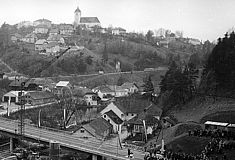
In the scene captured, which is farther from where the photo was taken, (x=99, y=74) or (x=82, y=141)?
(x=99, y=74)

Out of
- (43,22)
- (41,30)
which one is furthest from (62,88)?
(43,22)

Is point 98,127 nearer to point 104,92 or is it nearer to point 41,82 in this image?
point 104,92

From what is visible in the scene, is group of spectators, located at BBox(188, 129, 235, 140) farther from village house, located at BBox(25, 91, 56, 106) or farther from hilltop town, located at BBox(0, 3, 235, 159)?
village house, located at BBox(25, 91, 56, 106)

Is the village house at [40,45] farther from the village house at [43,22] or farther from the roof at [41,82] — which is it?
the village house at [43,22]

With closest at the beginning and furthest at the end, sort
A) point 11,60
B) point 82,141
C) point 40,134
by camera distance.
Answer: point 82,141 < point 40,134 < point 11,60

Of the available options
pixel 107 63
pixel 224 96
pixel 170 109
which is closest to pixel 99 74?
pixel 107 63

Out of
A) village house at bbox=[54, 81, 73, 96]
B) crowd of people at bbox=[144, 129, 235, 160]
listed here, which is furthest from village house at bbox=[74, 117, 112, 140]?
village house at bbox=[54, 81, 73, 96]

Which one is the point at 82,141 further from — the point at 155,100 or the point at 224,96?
the point at 155,100
